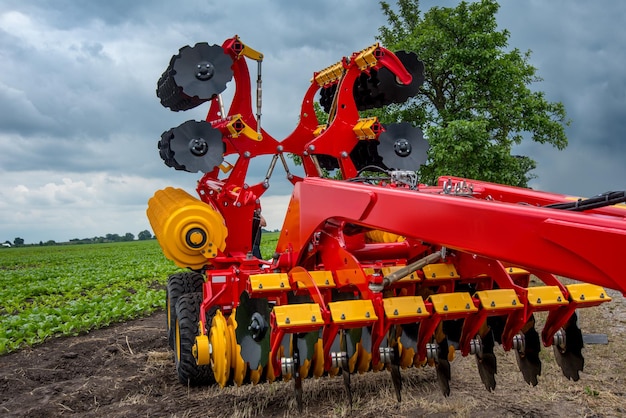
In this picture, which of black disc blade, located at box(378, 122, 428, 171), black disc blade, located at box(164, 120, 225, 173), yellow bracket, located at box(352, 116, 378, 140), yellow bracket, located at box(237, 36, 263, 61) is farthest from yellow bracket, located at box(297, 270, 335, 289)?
yellow bracket, located at box(237, 36, 263, 61)

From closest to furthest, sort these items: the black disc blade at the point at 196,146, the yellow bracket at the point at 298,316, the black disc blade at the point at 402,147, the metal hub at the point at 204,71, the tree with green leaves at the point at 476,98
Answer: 1. the yellow bracket at the point at 298,316
2. the black disc blade at the point at 196,146
3. the metal hub at the point at 204,71
4. the black disc blade at the point at 402,147
5. the tree with green leaves at the point at 476,98

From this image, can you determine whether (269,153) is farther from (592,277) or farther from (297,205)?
(592,277)

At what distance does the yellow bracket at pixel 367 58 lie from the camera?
606 cm

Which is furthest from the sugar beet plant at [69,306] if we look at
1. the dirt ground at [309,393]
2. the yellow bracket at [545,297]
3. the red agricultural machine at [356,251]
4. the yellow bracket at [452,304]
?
the yellow bracket at [545,297]

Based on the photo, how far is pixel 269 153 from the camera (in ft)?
21.9

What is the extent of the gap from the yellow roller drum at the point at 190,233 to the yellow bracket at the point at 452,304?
98.9 inches

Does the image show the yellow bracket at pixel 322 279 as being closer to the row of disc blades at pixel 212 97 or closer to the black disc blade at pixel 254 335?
the black disc blade at pixel 254 335

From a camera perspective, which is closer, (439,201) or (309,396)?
(439,201)

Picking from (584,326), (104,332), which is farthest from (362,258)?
(104,332)

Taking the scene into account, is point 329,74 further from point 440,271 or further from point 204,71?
point 440,271

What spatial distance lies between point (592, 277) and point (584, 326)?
22.0ft

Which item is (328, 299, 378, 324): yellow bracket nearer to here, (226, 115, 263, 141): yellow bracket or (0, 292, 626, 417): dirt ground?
(0, 292, 626, 417): dirt ground

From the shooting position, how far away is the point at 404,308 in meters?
3.92

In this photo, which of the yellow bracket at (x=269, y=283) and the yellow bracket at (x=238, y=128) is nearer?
the yellow bracket at (x=269, y=283)
